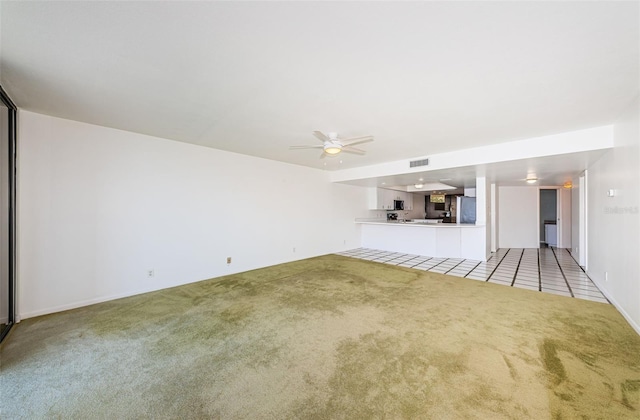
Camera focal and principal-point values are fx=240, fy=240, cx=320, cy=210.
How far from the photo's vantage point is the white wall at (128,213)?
3.00 metres

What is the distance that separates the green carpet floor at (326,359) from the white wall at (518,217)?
17.2 ft

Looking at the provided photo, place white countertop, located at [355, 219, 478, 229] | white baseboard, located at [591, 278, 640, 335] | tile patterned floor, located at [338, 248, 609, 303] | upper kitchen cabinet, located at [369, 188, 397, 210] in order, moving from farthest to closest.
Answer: upper kitchen cabinet, located at [369, 188, 397, 210]
white countertop, located at [355, 219, 478, 229]
tile patterned floor, located at [338, 248, 609, 303]
white baseboard, located at [591, 278, 640, 335]

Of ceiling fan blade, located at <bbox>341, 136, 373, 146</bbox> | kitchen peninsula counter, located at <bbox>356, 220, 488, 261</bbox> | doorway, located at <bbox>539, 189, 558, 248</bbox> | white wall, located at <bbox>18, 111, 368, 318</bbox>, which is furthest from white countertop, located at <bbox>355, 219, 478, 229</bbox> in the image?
doorway, located at <bbox>539, 189, 558, 248</bbox>

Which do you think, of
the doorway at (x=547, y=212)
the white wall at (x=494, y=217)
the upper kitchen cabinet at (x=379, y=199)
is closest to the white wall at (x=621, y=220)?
the white wall at (x=494, y=217)

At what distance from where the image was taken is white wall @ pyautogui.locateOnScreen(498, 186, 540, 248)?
769cm

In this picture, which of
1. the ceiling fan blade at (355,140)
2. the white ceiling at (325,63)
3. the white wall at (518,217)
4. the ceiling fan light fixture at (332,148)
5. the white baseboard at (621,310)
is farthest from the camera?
the white wall at (518,217)

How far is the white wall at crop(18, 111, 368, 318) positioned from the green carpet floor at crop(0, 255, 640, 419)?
1.60 feet

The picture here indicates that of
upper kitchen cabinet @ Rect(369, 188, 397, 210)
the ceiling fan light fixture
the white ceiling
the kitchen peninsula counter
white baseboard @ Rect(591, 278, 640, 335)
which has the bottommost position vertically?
white baseboard @ Rect(591, 278, 640, 335)

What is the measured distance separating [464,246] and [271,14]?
21.6 feet

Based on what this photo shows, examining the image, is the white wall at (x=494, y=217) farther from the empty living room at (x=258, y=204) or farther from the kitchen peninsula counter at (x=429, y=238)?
the empty living room at (x=258, y=204)

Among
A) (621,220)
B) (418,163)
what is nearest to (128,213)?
(418,163)

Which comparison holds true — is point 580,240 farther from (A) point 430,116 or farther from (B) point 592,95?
(A) point 430,116

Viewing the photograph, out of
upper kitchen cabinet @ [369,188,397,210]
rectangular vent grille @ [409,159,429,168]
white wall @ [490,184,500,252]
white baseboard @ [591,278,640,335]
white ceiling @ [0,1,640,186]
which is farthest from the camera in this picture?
upper kitchen cabinet @ [369,188,397,210]

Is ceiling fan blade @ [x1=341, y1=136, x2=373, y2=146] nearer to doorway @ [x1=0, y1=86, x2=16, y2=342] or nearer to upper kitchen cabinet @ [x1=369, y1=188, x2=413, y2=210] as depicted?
doorway @ [x1=0, y1=86, x2=16, y2=342]
